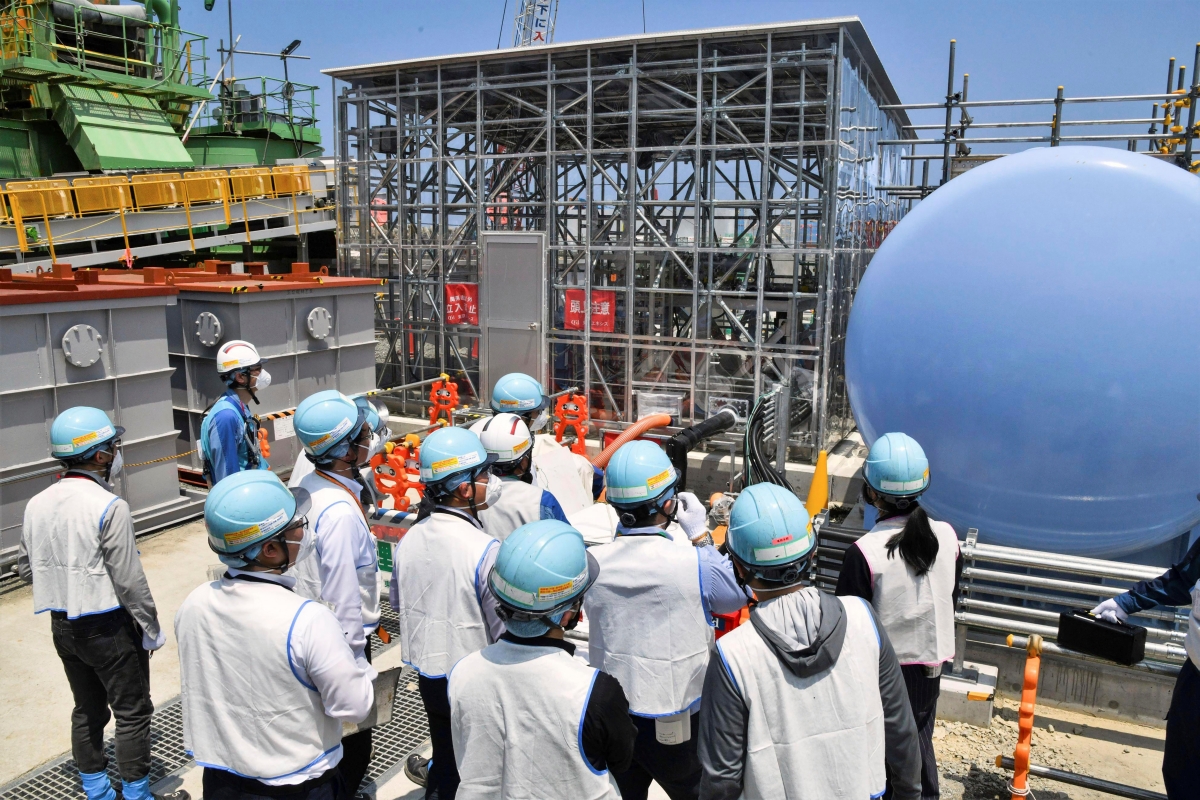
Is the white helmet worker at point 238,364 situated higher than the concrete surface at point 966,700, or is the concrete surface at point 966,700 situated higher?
the white helmet worker at point 238,364

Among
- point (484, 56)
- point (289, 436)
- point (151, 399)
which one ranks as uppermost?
point (484, 56)

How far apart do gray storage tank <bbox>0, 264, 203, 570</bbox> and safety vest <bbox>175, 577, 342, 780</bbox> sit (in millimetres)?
5961

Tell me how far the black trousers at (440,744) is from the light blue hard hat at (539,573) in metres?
1.31

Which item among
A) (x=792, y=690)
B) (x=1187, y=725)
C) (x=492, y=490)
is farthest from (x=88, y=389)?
(x=1187, y=725)

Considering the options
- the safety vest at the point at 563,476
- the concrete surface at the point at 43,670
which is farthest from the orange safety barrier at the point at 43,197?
the safety vest at the point at 563,476

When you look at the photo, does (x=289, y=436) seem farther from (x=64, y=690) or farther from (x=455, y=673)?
(x=455, y=673)

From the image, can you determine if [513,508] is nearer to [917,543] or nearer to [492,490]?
[492,490]

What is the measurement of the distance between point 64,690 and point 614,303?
329 inches

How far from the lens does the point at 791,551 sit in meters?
2.55

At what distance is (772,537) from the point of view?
2549 mm

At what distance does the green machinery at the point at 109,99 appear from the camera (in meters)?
18.0

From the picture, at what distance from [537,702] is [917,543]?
2058 millimetres

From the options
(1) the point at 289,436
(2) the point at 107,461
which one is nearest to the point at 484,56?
(1) the point at 289,436

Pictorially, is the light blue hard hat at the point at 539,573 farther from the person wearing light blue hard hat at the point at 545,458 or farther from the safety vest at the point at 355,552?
the person wearing light blue hard hat at the point at 545,458
